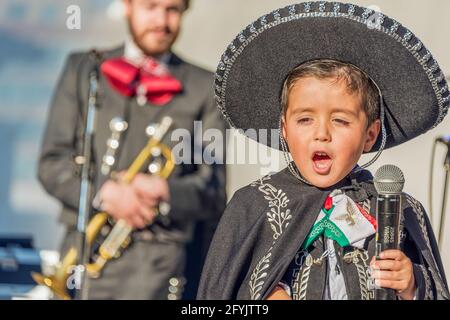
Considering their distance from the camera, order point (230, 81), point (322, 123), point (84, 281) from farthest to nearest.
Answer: point (84, 281)
point (230, 81)
point (322, 123)

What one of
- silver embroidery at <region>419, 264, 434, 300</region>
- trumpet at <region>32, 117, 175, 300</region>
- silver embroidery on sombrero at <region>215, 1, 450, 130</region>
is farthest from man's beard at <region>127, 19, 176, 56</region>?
silver embroidery at <region>419, 264, 434, 300</region>

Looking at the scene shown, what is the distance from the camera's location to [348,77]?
14.1 ft

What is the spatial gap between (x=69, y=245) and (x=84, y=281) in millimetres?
191

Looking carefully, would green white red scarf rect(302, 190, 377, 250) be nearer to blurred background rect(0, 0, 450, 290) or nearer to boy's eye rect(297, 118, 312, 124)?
boy's eye rect(297, 118, 312, 124)

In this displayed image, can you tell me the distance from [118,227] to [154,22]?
3.27 feet

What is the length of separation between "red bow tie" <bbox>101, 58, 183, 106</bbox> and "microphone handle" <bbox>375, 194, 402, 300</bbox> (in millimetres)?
2199

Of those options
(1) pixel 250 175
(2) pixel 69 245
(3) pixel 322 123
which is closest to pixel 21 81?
(2) pixel 69 245

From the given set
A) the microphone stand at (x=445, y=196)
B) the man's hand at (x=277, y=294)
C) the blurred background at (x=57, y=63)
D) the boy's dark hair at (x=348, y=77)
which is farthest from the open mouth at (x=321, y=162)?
the microphone stand at (x=445, y=196)

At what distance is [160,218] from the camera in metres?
5.93

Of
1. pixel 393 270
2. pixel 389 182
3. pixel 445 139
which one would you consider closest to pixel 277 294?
pixel 393 270

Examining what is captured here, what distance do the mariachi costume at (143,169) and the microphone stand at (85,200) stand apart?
26mm

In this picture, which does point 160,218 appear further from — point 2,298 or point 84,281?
point 2,298

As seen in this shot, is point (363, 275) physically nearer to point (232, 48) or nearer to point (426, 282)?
point (426, 282)

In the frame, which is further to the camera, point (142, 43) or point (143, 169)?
point (142, 43)
